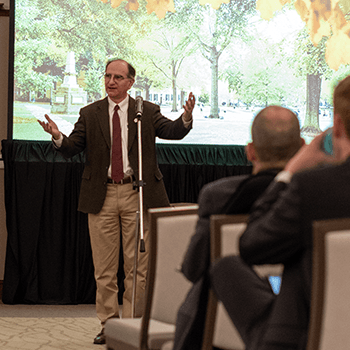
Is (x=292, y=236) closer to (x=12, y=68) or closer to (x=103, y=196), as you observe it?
(x=103, y=196)

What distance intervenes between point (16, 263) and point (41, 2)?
6.70 ft

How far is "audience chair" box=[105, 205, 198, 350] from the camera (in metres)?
1.93

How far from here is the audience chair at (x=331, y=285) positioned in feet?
3.93

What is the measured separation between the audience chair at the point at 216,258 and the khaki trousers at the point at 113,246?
76.5 inches

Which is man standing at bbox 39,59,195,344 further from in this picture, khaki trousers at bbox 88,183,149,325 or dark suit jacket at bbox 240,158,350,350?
dark suit jacket at bbox 240,158,350,350

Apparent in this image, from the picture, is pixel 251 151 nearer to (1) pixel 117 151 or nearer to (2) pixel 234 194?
(2) pixel 234 194

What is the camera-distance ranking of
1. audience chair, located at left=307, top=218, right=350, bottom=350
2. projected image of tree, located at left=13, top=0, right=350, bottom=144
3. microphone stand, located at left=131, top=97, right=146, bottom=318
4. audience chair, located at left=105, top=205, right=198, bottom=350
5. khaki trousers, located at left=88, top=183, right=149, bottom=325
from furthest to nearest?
1. projected image of tree, located at left=13, top=0, right=350, bottom=144
2. khaki trousers, located at left=88, top=183, right=149, bottom=325
3. microphone stand, located at left=131, top=97, right=146, bottom=318
4. audience chair, located at left=105, top=205, right=198, bottom=350
5. audience chair, located at left=307, top=218, right=350, bottom=350

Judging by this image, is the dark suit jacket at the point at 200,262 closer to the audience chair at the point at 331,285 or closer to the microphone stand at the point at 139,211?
the audience chair at the point at 331,285

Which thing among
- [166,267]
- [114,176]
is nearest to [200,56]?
[114,176]

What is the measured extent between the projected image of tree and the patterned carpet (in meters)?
1.33

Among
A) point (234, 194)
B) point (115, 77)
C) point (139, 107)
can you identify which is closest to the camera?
point (234, 194)

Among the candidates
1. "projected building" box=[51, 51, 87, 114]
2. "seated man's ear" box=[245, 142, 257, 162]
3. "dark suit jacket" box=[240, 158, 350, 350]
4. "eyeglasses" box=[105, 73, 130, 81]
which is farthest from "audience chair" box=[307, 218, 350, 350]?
"projected building" box=[51, 51, 87, 114]

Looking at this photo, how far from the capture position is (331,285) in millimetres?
1210

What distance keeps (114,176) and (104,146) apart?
20 centimetres
